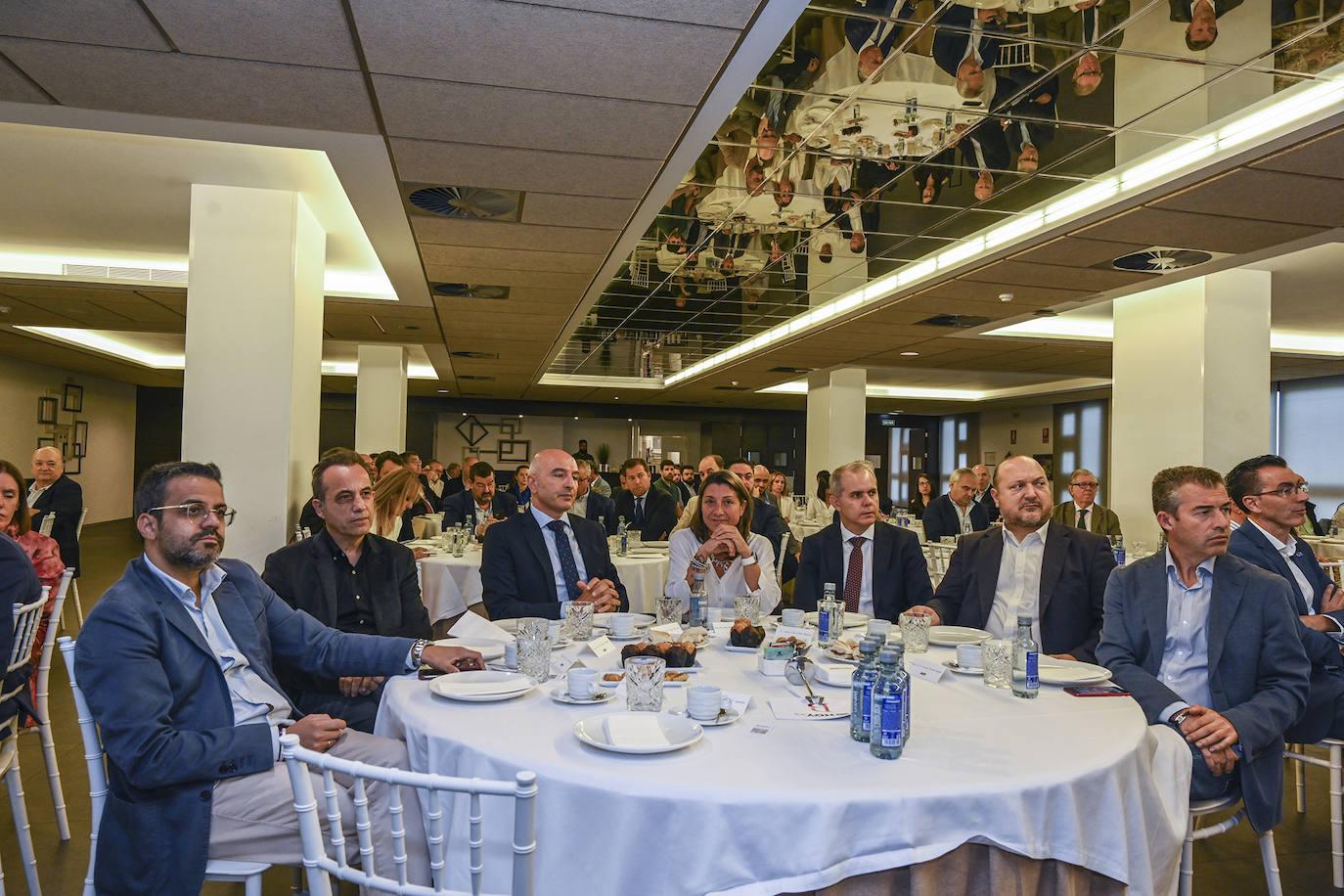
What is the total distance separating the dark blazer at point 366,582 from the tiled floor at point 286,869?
999mm

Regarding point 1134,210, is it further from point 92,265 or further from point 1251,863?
point 92,265

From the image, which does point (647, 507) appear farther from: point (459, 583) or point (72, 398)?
point (72, 398)

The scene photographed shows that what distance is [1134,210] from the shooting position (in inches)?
215

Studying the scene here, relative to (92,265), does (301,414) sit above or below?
below

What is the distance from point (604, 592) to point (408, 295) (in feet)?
18.8

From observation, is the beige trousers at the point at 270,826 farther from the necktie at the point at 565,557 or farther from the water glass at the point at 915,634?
the necktie at the point at 565,557

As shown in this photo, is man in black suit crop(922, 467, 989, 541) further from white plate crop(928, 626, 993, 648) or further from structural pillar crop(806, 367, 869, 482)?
white plate crop(928, 626, 993, 648)

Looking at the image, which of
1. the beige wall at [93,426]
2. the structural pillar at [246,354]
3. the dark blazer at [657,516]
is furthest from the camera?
the beige wall at [93,426]

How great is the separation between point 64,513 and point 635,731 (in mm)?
7693

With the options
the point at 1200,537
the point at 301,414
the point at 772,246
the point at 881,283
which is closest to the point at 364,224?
the point at 301,414

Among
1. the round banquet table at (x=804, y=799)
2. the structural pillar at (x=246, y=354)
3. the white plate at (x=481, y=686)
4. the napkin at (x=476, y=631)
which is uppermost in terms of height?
the structural pillar at (x=246, y=354)

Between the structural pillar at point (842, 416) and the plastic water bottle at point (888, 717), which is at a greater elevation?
the structural pillar at point (842, 416)

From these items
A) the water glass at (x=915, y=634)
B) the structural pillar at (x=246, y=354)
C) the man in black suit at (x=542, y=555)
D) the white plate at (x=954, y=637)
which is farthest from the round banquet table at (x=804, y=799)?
the structural pillar at (x=246, y=354)

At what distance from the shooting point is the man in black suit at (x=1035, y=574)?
368 cm
